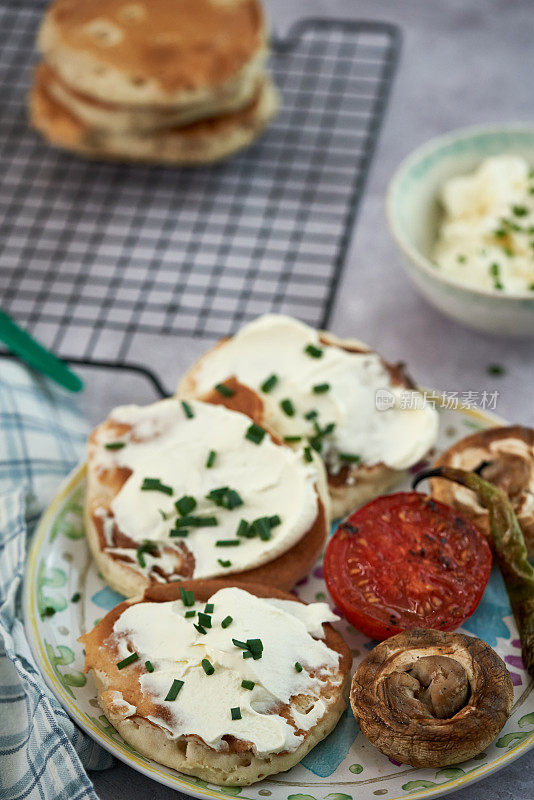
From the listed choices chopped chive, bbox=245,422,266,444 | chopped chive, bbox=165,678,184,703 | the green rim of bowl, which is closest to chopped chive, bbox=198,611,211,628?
chopped chive, bbox=165,678,184,703

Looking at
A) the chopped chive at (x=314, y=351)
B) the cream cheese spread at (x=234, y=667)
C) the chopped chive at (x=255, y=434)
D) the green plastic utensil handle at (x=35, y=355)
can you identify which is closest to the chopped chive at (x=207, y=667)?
the cream cheese spread at (x=234, y=667)

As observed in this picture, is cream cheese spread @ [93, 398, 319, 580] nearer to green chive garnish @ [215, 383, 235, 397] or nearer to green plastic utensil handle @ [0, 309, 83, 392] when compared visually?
green chive garnish @ [215, 383, 235, 397]

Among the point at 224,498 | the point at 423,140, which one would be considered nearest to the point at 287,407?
the point at 224,498

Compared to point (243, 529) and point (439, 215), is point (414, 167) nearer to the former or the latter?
point (439, 215)

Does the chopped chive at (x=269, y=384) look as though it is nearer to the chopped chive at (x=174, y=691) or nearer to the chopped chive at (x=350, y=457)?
the chopped chive at (x=350, y=457)

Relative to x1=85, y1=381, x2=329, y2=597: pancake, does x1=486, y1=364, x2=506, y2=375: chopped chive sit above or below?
below

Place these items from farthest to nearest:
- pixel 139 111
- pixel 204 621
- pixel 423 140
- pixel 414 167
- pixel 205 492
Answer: pixel 423 140 < pixel 139 111 < pixel 414 167 < pixel 205 492 < pixel 204 621
